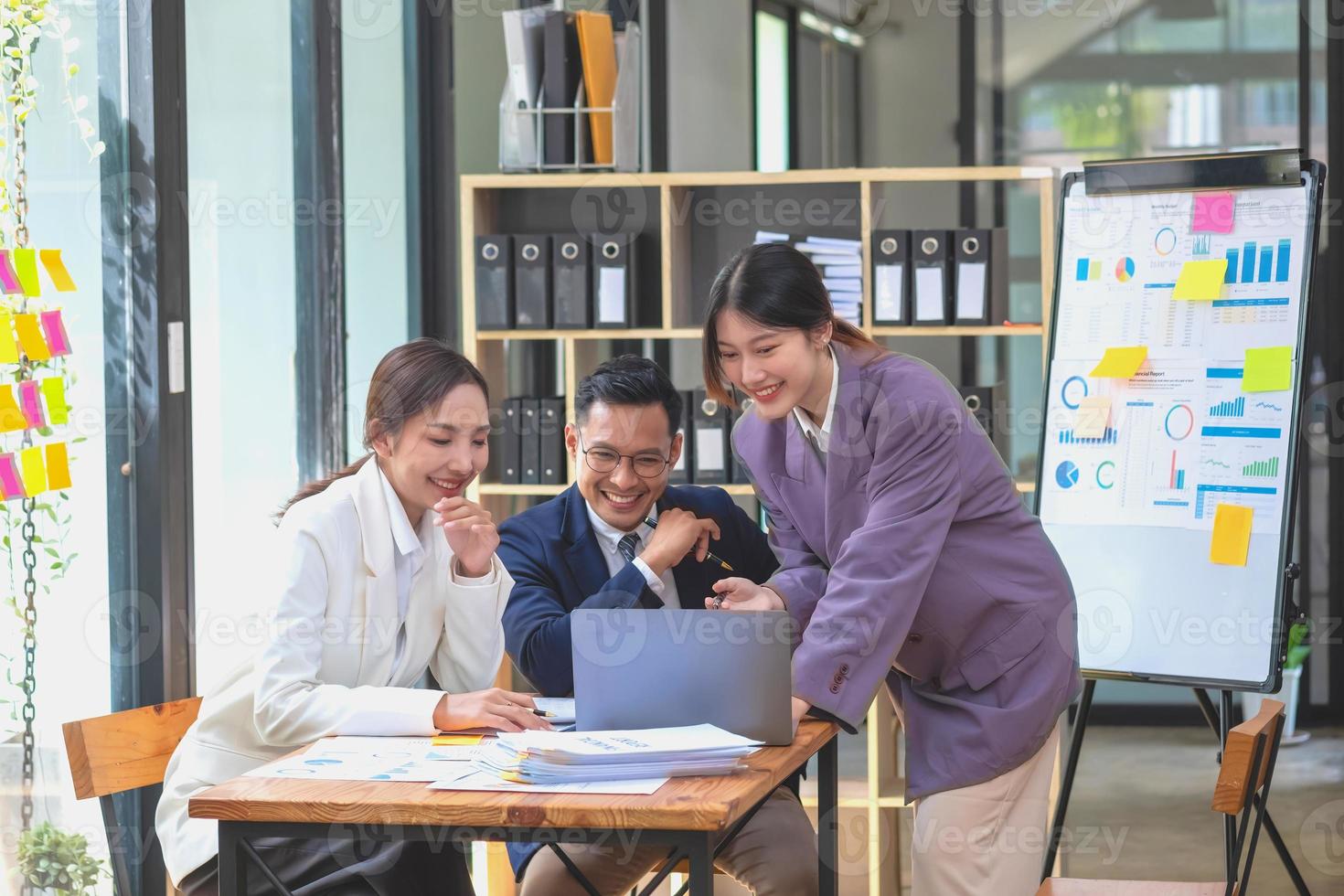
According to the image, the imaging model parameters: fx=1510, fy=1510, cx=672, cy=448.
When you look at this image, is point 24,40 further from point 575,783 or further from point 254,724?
point 575,783

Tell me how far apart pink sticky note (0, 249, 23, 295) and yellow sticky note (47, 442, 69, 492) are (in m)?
0.29

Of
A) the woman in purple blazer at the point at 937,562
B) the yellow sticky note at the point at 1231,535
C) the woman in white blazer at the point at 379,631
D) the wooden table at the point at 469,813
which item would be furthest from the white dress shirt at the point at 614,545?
the yellow sticky note at the point at 1231,535

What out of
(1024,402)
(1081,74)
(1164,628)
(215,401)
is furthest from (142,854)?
(1081,74)

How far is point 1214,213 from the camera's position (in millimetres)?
3287

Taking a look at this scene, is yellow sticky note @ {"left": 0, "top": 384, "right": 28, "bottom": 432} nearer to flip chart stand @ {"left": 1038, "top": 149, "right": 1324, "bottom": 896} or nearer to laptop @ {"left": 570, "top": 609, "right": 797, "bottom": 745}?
laptop @ {"left": 570, "top": 609, "right": 797, "bottom": 745}

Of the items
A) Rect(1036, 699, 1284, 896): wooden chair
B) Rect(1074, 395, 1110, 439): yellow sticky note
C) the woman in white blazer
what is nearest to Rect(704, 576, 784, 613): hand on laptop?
the woman in white blazer

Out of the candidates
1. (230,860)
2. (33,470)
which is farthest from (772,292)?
(33,470)

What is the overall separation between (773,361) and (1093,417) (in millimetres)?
1299

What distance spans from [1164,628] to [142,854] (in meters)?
2.18

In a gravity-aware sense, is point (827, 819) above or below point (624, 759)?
below

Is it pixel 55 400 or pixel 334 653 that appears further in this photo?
pixel 55 400

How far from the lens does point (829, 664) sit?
2.20 meters

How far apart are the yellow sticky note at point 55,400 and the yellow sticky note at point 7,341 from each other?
117 mm

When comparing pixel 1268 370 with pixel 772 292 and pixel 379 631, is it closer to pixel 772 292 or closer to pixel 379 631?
pixel 772 292
